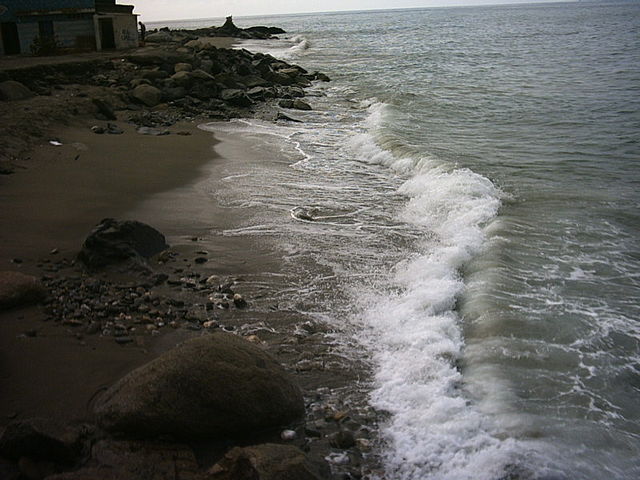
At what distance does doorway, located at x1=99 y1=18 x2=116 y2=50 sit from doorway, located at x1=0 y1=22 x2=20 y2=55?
13.1 feet

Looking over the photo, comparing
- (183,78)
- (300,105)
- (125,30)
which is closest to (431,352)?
(300,105)

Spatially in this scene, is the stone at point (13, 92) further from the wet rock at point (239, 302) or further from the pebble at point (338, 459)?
the pebble at point (338, 459)

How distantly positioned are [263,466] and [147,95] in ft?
50.9

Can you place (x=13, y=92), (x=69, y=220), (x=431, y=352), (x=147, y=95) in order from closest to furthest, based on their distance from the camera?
(x=431, y=352) < (x=69, y=220) < (x=13, y=92) < (x=147, y=95)

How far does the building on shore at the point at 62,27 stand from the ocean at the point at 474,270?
1226 cm

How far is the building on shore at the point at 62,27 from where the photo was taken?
71.8ft

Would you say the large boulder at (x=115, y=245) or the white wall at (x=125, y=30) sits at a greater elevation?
the white wall at (x=125, y=30)

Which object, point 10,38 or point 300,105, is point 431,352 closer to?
point 300,105

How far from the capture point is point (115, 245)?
604cm

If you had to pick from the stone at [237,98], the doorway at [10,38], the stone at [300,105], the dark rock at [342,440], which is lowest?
the dark rock at [342,440]

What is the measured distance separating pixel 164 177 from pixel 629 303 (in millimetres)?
7668

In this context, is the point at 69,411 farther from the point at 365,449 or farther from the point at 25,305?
the point at 365,449

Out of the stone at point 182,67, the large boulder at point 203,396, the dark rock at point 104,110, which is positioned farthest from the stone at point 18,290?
the stone at point 182,67

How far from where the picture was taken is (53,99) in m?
14.0
